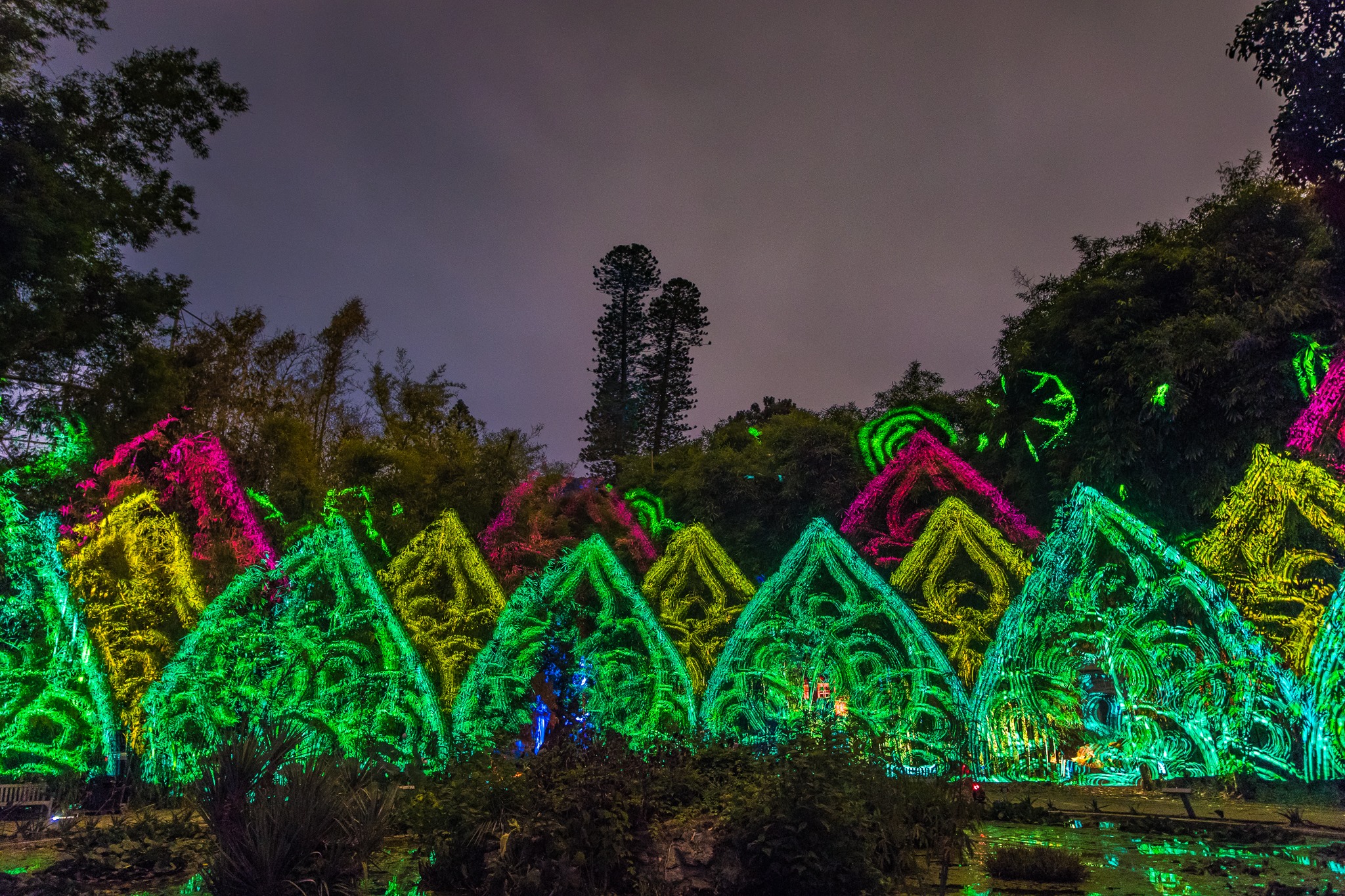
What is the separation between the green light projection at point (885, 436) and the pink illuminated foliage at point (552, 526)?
532 cm

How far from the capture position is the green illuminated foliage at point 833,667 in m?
8.62

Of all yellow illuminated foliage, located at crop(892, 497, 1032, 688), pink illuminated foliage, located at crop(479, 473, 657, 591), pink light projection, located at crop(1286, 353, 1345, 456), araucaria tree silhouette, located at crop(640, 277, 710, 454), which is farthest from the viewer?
araucaria tree silhouette, located at crop(640, 277, 710, 454)

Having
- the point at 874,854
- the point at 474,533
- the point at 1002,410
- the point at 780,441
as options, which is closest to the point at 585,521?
the point at 474,533

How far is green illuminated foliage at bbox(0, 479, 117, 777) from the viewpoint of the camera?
9.55 metres

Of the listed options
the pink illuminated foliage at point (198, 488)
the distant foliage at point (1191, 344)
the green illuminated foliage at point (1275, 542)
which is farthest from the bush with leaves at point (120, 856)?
the distant foliage at point (1191, 344)

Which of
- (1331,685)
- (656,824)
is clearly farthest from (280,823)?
(1331,685)

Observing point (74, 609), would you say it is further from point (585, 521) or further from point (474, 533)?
point (585, 521)

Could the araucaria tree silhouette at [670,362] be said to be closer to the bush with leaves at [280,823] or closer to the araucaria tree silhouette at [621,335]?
the araucaria tree silhouette at [621,335]

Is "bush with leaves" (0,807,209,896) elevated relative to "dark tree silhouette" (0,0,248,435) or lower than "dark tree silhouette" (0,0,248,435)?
lower

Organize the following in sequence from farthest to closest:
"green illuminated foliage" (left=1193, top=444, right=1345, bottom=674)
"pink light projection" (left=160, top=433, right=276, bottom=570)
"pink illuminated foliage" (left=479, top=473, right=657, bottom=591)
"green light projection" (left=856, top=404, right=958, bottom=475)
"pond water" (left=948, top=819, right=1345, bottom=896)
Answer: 1. "pink illuminated foliage" (left=479, top=473, right=657, bottom=591)
2. "green light projection" (left=856, top=404, right=958, bottom=475)
3. "pink light projection" (left=160, top=433, right=276, bottom=570)
4. "green illuminated foliage" (left=1193, top=444, right=1345, bottom=674)
5. "pond water" (left=948, top=819, right=1345, bottom=896)

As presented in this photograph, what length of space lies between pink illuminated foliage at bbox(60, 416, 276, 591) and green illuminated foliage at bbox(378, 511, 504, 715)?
373 centimetres

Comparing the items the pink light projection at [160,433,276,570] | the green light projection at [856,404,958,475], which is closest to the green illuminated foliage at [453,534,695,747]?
the pink light projection at [160,433,276,570]

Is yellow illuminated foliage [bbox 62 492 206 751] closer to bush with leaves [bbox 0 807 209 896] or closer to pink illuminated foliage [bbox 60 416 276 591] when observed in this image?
bush with leaves [bbox 0 807 209 896]

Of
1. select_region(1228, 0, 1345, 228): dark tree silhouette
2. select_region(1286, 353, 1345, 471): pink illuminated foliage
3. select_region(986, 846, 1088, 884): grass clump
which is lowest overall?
select_region(986, 846, 1088, 884): grass clump
